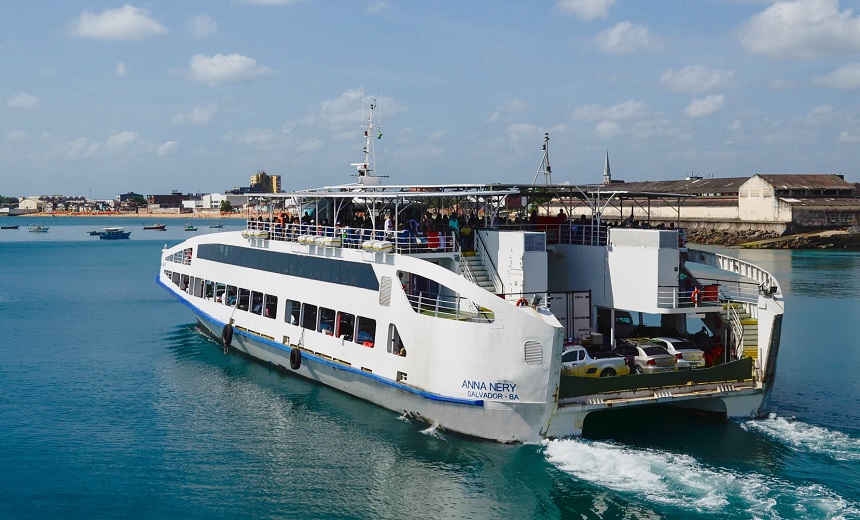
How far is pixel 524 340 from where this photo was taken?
20406 mm

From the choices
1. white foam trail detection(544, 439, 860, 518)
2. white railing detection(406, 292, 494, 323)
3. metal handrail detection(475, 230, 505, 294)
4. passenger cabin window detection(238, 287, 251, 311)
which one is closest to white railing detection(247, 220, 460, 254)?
metal handrail detection(475, 230, 505, 294)

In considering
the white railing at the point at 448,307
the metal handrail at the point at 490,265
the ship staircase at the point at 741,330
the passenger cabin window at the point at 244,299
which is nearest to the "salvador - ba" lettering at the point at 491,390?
the white railing at the point at 448,307

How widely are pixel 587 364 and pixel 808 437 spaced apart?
606 centimetres

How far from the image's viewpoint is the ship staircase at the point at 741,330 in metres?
23.9

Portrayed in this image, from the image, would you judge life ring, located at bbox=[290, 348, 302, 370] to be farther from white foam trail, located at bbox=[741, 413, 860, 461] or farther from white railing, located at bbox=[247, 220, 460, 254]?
white foam trail, located at bbox=[741, 413, 860, 461]

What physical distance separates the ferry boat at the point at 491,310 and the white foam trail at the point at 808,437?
0.68m

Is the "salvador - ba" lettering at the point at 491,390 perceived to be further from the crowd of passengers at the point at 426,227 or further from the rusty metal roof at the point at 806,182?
the rusty metal roof at the point at 806,182

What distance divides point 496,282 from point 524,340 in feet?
13.0

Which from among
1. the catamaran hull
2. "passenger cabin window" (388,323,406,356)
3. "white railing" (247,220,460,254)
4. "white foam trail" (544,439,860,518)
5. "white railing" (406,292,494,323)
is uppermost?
"white railing" (247,220,460,254)

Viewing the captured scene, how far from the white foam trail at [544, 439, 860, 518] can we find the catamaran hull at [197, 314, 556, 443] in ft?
2.76

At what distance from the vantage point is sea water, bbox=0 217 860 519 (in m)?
18.7

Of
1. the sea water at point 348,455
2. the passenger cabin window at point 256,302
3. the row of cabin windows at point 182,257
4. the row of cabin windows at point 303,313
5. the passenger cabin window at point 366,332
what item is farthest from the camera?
the row of cabin windows at point 182,257

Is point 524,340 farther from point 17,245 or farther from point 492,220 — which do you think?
point 17,245

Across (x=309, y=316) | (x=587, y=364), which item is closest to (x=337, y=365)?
(x=309, y=316)
